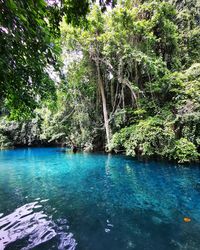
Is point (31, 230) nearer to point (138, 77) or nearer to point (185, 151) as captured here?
point (185, 151)

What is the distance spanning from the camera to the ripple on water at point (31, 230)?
2725 mm

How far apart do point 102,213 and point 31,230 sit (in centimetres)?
141

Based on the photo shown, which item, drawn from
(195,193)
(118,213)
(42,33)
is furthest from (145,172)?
(42,33)

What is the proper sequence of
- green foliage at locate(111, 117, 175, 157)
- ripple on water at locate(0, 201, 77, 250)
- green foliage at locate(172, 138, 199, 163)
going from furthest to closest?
green foliage at locate(111, 117, 175, 157) < green foliage at locate(172, 138, 199, 163) < ripple on water at locate(0, 201, 77, 250)

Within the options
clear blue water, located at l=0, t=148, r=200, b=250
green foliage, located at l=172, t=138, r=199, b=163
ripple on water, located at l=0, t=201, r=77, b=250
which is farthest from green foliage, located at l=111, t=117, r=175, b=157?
ripple on water, located at l=0, t=201, r=77, b=250

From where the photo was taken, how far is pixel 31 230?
3100 millimetres

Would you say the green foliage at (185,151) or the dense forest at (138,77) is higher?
the dense forest at (138,77)

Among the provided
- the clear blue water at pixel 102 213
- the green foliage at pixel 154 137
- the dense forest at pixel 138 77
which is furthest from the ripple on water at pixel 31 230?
the green foliage at pixel 154 137

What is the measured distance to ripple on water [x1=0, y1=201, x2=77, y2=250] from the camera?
272 cm

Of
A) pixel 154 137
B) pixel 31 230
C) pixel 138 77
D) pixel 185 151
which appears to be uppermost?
pixel 138 77

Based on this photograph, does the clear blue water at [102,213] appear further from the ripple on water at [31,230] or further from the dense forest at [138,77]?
the dense forest at [138,77]

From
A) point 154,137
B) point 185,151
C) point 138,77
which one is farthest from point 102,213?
point 138,77

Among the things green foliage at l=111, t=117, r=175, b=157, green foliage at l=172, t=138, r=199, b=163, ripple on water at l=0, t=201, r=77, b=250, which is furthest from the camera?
→ green foliage at l=111, t=117, r=175, b=157

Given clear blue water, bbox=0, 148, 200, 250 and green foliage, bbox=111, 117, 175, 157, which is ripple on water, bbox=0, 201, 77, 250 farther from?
green foliage, bbox=111, 117, 175, 157
